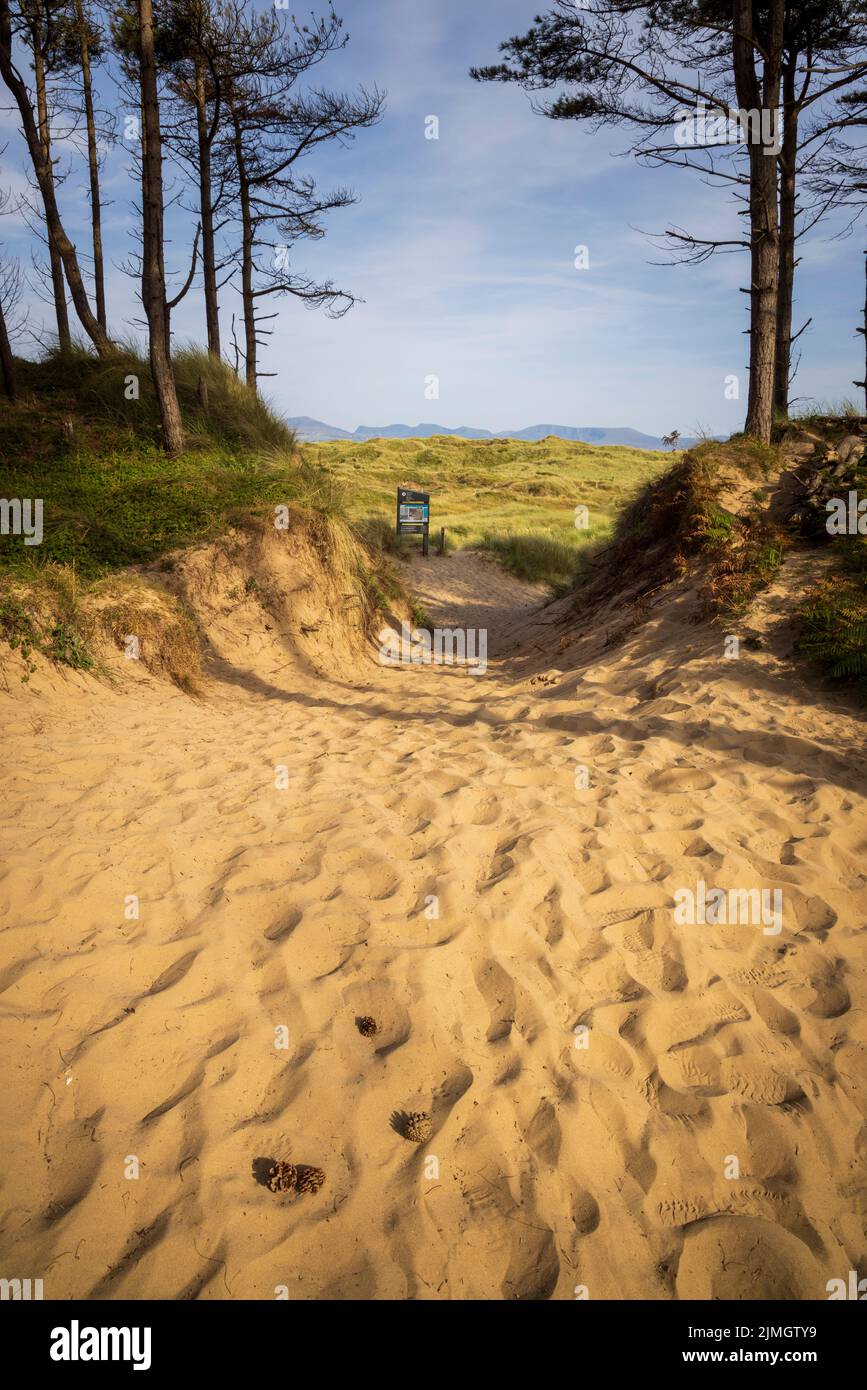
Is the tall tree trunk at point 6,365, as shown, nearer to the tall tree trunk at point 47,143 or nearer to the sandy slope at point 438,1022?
the tall tree trunk at point 47,143

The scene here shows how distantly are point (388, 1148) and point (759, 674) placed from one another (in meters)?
5.00

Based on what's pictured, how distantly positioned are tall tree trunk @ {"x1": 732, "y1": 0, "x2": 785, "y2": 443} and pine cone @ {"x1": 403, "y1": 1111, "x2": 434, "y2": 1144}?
10.1 m

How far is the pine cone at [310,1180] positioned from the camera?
Result: 7.65 feet

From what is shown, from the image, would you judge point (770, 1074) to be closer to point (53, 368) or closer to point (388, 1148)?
point (388, 1148)

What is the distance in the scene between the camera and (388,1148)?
250 cm

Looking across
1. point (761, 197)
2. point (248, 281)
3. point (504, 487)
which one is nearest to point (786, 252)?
point (761, 197)

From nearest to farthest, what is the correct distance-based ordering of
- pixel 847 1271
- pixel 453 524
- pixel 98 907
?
pixel 847 1271 → pixel 98 907 → pixel 453 524

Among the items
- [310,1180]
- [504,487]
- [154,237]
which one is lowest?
[310,1180]

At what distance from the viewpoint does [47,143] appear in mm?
13883

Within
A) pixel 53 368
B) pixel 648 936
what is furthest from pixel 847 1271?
pixel 53 368

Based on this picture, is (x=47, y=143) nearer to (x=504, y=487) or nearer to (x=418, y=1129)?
(x=418, y=1129)

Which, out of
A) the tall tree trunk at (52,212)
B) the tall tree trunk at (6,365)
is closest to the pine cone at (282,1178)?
the tall tree trunk at (6,365)

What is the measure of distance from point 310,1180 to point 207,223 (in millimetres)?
16485

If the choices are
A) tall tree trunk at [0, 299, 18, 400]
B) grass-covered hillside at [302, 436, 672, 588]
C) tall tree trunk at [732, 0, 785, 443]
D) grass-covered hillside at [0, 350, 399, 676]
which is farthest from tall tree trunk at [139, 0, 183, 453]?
tall tree trunk at [732, 0, 785, 443]
